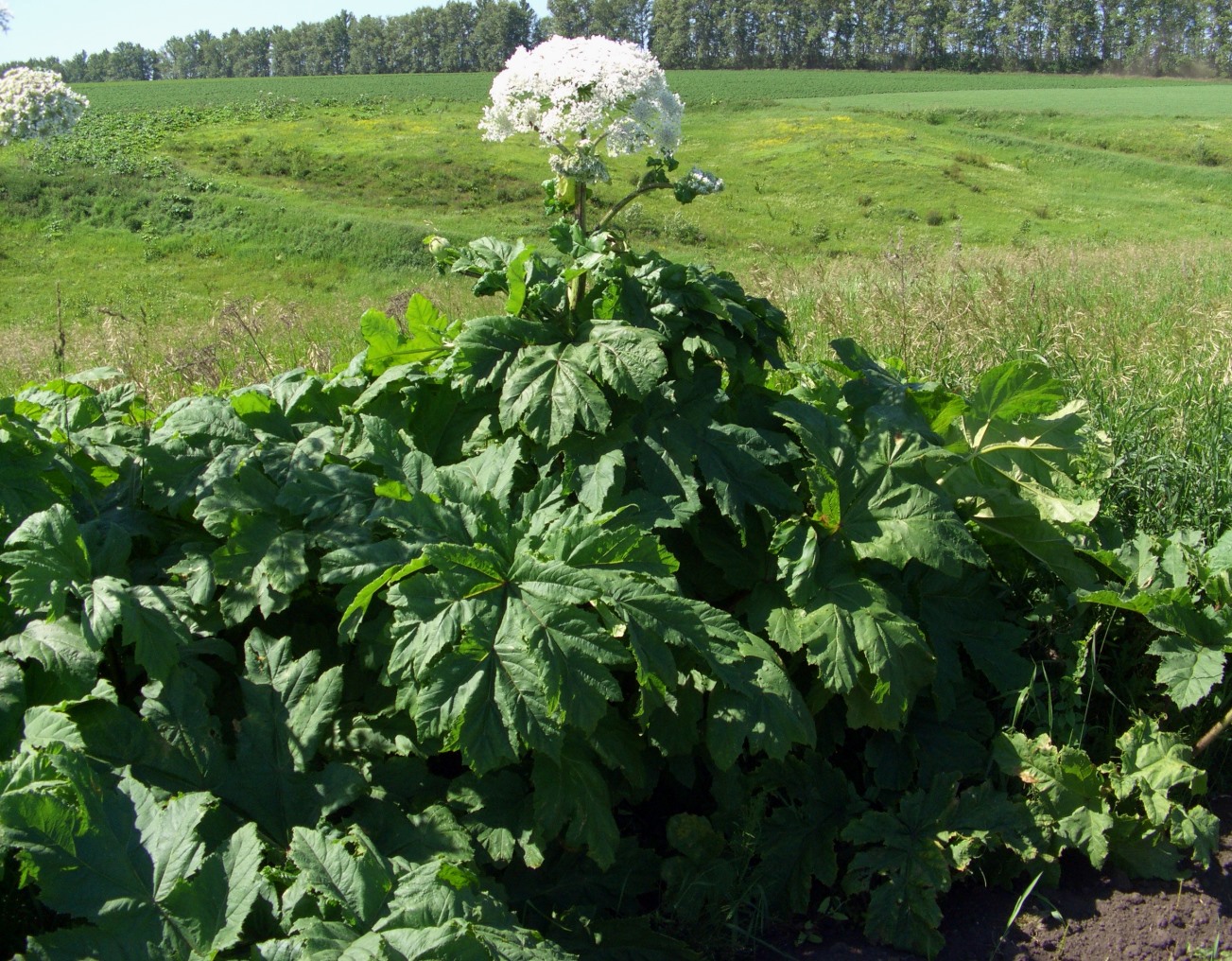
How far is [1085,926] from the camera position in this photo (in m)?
2.46

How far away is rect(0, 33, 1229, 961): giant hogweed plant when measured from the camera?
1945 millimetres

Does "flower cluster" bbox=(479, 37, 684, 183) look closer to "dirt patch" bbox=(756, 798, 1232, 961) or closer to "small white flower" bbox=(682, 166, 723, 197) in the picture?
"small white flower" bbox=(682, 166, 723, 197)

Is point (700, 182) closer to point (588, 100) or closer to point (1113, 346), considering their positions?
point (588, 100)

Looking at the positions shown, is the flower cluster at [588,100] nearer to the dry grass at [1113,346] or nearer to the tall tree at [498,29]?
the dry grass at [1113,346]

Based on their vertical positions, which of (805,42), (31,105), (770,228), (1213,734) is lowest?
(1213,734)

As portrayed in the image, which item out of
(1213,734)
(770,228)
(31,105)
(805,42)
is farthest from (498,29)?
(1213,734)

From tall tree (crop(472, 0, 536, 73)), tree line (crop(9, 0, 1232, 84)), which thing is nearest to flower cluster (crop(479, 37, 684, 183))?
tall tree (crop(472, 0, 536, 73))

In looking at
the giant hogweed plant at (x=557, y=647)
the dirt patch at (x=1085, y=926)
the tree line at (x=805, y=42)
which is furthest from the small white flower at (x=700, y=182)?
the tree line at (x=805, y=42)

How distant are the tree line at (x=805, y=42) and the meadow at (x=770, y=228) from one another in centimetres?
2069

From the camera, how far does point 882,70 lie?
81250 mm

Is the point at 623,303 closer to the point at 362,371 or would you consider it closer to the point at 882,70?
the point at 362,371

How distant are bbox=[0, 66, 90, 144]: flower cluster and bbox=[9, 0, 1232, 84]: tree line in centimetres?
8317

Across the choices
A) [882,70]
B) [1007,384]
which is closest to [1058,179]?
[1007,384]

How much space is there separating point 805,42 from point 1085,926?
92.4 metres
